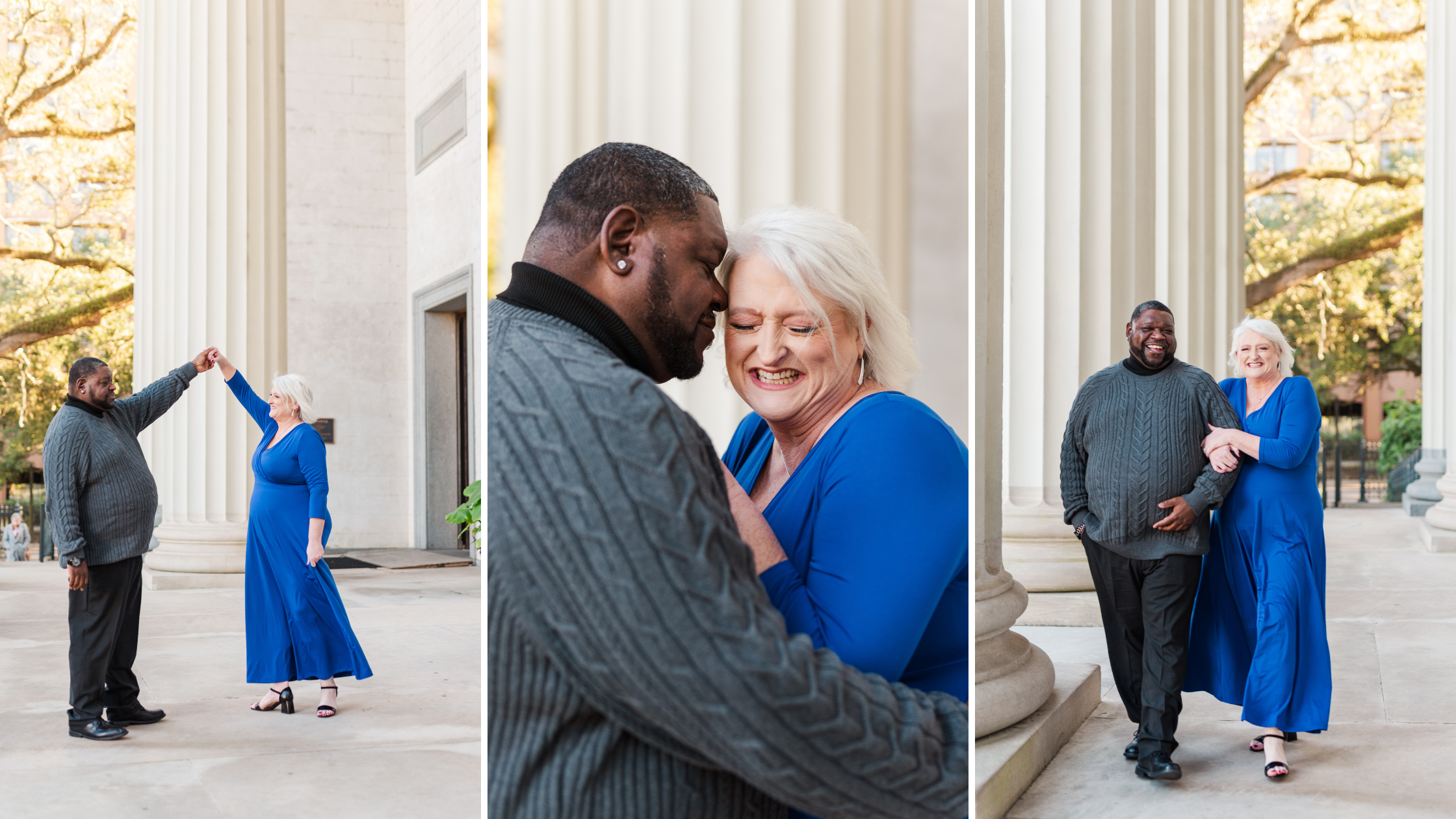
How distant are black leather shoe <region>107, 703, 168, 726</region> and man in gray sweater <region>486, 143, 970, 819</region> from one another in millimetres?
5118

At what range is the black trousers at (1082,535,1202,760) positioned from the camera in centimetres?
424

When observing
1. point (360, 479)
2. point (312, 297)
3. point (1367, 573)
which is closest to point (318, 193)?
point (312, 297)

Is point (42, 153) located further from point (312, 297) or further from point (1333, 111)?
point (1333, 111)

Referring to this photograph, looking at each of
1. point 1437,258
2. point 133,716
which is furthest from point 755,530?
point 1437,258

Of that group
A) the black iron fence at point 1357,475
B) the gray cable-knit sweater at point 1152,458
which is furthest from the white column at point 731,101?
the black iron fence at point 1357,475

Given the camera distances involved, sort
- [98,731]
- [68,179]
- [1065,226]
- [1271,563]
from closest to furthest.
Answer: [1271,563], [98,731], [1065,226], [68,179]

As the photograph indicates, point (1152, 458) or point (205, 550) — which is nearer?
point (1152, 458)

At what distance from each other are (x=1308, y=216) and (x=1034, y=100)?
16.9m

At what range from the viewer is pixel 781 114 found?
165 cm

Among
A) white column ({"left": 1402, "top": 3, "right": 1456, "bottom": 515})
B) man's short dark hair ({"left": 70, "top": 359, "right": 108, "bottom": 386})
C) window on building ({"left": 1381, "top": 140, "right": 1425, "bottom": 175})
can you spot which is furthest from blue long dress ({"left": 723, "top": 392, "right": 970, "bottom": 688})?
window on building ({"left": 1381, "top": 140, "right": 1425, "bottom": 175})

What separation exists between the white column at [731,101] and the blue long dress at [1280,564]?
3.14 metres

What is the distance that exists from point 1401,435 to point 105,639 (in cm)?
1890

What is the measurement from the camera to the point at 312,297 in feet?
47.7

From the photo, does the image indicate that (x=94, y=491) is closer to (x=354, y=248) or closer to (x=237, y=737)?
(x=237, y=737)
